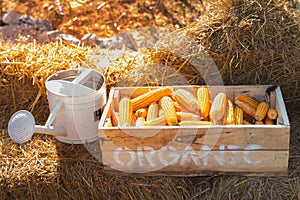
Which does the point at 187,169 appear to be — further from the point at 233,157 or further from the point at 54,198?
the point at 54,198

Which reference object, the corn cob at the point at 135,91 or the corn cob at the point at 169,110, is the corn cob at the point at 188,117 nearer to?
the corn cob at the point at 169,110

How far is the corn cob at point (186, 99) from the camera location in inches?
112

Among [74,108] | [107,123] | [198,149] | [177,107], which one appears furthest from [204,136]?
[74,108]

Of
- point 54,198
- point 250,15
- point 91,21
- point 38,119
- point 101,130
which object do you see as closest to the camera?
point 101,130

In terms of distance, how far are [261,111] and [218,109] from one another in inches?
9.7

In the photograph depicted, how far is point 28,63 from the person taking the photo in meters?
3.52

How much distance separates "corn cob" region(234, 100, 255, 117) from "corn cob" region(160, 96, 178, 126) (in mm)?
388

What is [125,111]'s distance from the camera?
9.25ft

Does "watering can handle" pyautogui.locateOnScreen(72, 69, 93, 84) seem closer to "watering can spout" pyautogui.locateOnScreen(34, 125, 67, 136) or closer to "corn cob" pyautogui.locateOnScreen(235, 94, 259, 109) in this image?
"watering can spout" pyautogui.locateOnScreen(34, 125, 67, 136)

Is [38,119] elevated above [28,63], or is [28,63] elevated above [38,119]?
[28,63]

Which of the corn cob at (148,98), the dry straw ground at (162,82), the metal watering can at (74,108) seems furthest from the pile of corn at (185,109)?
the dry straw ground at (162,82)

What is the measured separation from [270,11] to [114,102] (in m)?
1.11

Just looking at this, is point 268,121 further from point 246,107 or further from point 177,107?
point 177,107

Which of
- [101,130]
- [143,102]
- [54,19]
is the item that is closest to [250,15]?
[143,102]
